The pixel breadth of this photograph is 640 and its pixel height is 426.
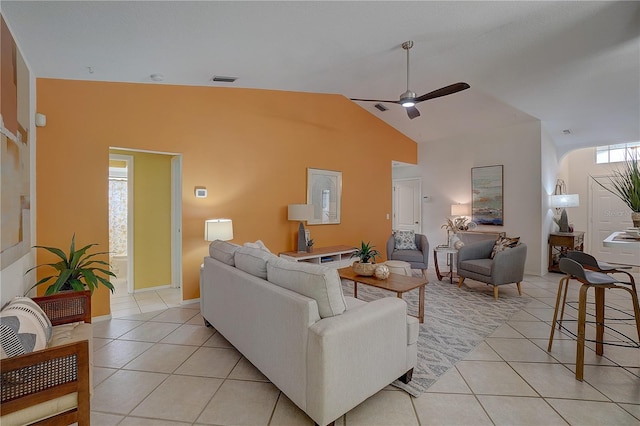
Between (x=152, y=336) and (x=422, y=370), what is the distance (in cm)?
256

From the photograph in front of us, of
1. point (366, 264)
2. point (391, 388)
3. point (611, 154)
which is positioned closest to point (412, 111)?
point (366, 264)

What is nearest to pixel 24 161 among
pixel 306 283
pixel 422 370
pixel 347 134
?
pixel 306 283

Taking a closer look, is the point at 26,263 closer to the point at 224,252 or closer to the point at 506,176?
the point at 224,252

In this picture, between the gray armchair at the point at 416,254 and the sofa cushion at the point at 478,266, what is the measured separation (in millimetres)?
708

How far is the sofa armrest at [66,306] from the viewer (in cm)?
208

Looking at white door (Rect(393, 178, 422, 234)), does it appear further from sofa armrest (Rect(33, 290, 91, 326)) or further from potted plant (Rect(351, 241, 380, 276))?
sofa armrest (Rect(33, 290, 91, 326))

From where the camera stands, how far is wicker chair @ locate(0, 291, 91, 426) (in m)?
1.24

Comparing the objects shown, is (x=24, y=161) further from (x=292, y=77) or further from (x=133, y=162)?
(x=292, y=77)

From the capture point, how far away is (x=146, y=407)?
6.21 feet

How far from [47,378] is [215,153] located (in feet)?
10.5

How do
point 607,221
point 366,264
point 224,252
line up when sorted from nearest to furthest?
point 224,252 < point 366,264 < point 607,221

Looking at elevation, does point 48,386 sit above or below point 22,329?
below

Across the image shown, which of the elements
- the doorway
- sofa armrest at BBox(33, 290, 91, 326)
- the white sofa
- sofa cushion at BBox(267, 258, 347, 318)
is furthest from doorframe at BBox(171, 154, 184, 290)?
sofa cushion at BBox(267, 258, 347, 318)

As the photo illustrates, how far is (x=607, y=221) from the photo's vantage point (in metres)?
6.52
